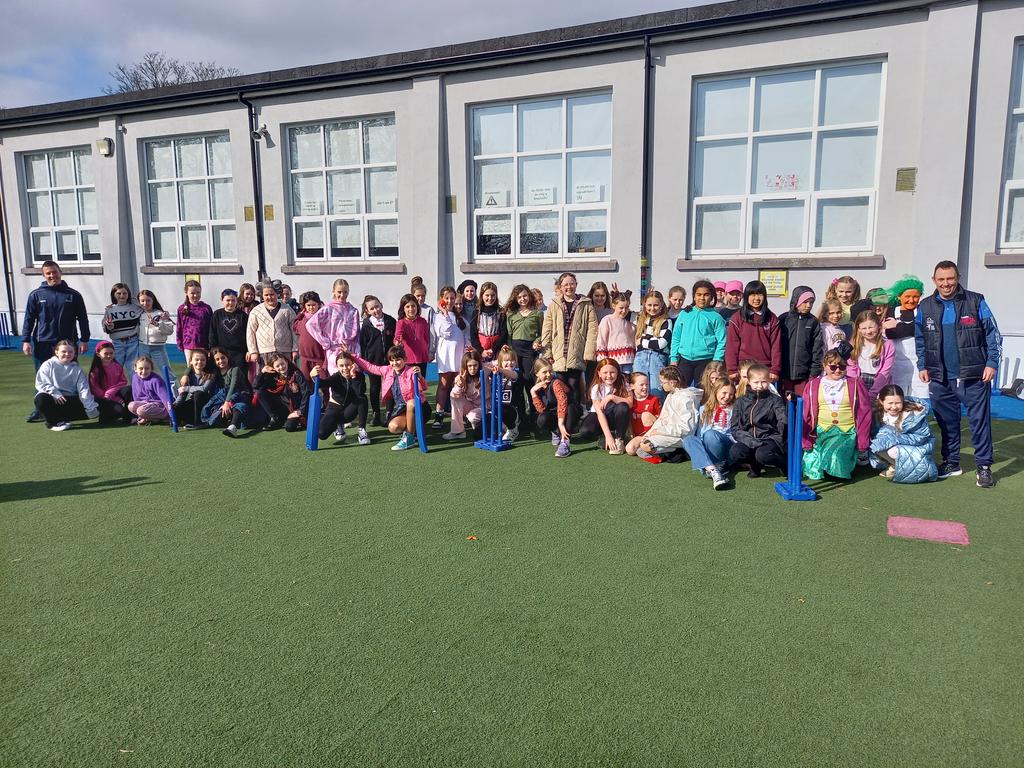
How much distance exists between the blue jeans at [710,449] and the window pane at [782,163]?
208 inches

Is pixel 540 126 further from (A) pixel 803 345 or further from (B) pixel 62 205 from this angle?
(B) pixel 62 205

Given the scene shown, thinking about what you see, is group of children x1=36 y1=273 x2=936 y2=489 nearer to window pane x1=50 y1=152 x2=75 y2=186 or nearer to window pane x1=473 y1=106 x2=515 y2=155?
window pane x1=473 y1=106 x2=515 y2=155

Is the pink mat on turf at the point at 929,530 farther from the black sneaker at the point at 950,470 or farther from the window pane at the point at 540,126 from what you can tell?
the window pane at the point at 540,126

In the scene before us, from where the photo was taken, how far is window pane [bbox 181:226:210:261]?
48.7 feet

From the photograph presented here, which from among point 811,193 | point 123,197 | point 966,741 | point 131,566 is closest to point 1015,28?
point 811,193

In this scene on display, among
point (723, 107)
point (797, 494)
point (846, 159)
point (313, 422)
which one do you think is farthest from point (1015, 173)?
point (313, 422)

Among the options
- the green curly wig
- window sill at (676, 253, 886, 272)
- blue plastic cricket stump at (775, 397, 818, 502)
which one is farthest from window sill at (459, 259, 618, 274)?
blue plastic cricket stump at (775, 397, 818, 502)

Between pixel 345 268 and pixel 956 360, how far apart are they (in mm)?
9990

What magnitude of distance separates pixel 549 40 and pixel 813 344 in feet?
22.0

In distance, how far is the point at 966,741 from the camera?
2.89 meters

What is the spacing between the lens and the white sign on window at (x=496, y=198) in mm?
12180

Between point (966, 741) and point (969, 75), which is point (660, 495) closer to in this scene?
point (966, 741)

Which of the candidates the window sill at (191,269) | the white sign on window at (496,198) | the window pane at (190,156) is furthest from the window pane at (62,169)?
the white sign on window at (496,198)

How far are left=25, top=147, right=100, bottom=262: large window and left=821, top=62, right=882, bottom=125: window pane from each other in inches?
583
